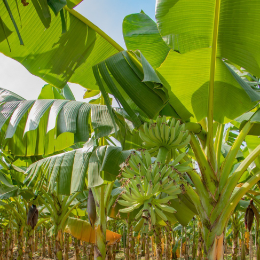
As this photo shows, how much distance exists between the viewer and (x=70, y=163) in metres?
3.03

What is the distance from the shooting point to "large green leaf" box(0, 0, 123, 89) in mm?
2400

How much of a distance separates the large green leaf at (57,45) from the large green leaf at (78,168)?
91cm

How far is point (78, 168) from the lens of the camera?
9.63 feet

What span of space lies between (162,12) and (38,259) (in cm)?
1138

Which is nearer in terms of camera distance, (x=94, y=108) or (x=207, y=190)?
(x=207, y=190)

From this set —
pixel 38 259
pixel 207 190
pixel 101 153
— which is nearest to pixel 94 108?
pixel 101 153

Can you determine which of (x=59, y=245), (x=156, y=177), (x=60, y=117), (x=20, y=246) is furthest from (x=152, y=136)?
(x=20, y=246)

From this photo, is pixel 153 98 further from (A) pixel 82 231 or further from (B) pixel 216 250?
(A) pixel 82 231

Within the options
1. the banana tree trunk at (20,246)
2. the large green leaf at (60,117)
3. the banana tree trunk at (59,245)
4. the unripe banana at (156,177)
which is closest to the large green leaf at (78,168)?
the large green leaf at (60,117)

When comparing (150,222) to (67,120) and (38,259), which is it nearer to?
(67,120)

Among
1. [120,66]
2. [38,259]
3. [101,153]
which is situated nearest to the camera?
[120,66]

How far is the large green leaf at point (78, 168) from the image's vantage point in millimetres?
2848

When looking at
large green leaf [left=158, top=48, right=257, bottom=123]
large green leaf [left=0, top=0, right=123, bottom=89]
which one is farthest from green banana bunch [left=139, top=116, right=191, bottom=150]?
large green leaf [left=0, top=0, right=123, bottom=89]

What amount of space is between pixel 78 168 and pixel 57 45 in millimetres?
1306
